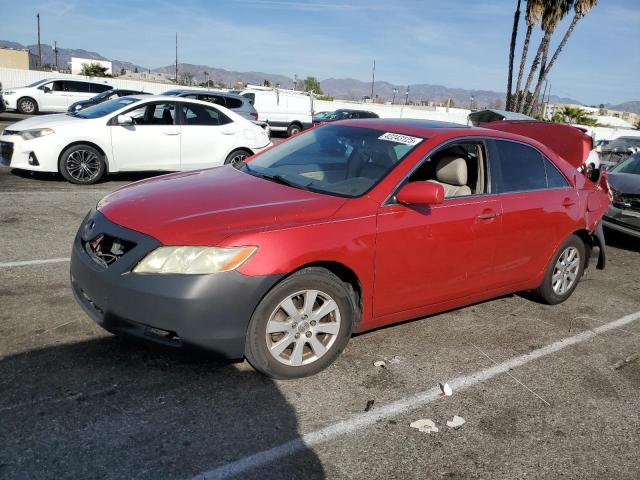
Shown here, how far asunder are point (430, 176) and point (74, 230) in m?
4.15

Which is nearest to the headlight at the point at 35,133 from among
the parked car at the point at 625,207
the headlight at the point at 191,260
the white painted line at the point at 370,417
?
the headlight at the point at 191,260

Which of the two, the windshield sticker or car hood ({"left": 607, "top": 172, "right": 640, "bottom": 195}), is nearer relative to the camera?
the windshield sticker

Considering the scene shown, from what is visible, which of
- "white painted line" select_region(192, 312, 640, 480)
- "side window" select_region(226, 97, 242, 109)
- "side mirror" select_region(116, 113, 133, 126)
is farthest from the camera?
"side window" select_region(226, 97, 242, 109)

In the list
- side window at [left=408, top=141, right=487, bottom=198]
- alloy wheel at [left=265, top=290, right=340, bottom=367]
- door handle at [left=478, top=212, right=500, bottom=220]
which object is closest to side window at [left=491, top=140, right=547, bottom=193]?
side window at [left=408, top=141, right=487, bottom=198]

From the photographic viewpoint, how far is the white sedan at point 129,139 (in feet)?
28.7

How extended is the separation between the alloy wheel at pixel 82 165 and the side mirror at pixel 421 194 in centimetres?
684

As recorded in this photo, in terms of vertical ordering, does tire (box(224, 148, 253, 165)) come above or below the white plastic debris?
above

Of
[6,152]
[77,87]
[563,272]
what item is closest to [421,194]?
[563,272]

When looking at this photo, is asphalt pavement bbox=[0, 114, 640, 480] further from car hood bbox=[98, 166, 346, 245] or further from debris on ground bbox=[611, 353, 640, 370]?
car hood bbox=[98, 166, 346, 245]

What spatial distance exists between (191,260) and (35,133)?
6.98m

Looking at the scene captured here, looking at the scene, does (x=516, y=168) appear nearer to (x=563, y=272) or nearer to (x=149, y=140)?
(x=563, y=272)

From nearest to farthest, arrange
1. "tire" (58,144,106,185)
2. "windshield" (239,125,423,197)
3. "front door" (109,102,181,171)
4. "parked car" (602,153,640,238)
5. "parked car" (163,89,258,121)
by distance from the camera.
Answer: "windshield" (239,125,423,197) < "parked car" (602,153,640,238) < "tire" (58,144,106,185) < "front door" (109,102,181,171) < "parked car" (163,89,258,121)

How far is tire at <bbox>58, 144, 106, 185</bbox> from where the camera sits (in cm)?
889

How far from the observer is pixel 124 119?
9195mm
